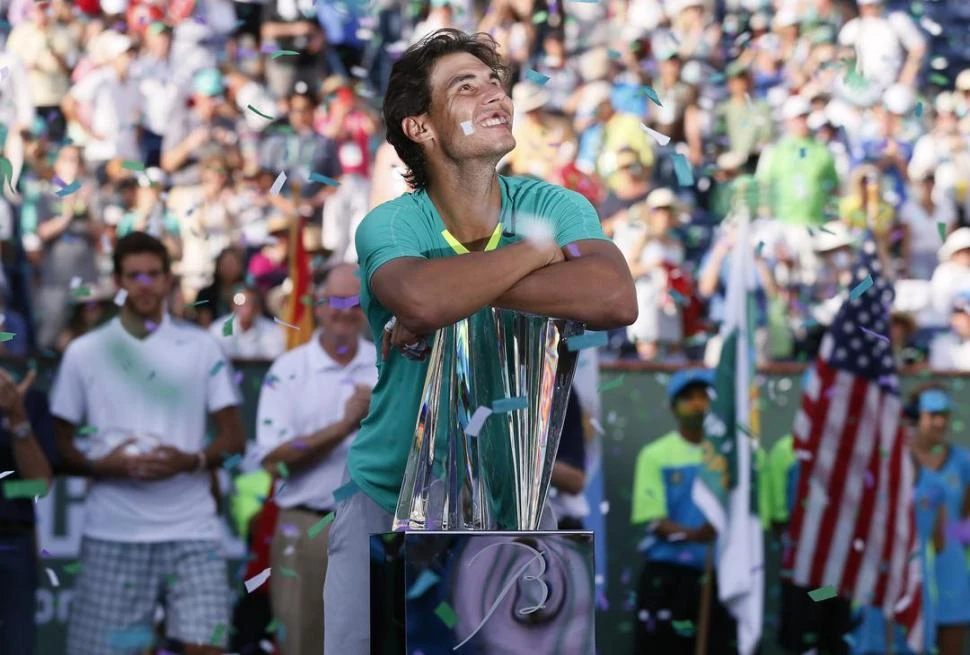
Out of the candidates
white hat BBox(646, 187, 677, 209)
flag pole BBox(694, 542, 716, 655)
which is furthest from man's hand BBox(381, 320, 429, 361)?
white hat BBox(646, 187, 677, 209)

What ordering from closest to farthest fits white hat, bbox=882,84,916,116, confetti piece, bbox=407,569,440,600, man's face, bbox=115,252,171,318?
confetti piece, bbox=407,569,440,600 → man's face, bbox=115,252,171,318 → white hat, bbox=882,84,916,116

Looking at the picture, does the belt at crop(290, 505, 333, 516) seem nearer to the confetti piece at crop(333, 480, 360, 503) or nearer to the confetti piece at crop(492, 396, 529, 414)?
the confetti piece at crop(333, 480, 360, 503)

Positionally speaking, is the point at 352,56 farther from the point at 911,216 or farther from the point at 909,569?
the point at 909,569

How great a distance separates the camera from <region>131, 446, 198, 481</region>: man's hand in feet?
23.5

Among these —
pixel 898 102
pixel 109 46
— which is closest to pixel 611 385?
pixel 109 46

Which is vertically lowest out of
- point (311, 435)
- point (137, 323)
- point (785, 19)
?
point (311, 435)

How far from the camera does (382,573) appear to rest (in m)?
3.33

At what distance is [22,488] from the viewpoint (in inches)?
268

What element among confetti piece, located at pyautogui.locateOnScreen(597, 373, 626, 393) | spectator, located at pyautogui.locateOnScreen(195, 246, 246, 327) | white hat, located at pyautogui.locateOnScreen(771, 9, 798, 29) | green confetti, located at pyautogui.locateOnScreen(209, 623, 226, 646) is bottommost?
green confetti, located at pyautogui.locateOnScreen(209, 623, 226, 646)

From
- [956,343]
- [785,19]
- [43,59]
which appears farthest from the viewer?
[785,19]

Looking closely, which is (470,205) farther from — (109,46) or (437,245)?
(109,46)

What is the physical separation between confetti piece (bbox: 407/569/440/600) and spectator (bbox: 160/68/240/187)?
7.32 metres

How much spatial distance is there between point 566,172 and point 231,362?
2839 mm

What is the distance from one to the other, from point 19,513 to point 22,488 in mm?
187
